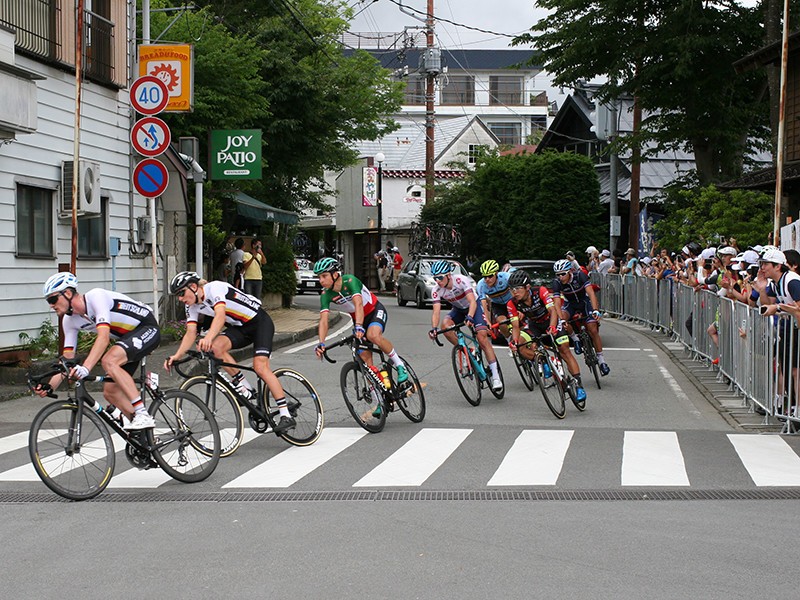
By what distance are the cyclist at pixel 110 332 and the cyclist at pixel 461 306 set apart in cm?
506

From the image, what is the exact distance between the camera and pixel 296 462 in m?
9.96

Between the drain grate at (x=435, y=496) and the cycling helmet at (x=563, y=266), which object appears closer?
the drain grate at (x=435, y=496)

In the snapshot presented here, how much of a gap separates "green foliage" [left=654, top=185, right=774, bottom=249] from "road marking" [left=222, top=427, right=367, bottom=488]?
16.5 m

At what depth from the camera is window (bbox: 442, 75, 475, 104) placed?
94500mm

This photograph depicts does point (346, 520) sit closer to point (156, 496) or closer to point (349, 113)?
point (156, 496)

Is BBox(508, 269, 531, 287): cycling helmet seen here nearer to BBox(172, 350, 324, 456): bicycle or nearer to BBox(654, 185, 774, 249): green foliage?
BBox(172, 350, 324, 456): bicycle

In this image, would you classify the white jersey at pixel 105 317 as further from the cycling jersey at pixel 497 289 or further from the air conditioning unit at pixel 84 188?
the air conditioning unit at pixel 84 188

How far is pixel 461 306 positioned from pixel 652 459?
13.9 feet

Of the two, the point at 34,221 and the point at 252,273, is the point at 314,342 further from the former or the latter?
the point at 34,221

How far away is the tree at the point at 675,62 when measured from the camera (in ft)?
102

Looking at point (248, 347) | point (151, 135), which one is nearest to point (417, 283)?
point (248, 347)

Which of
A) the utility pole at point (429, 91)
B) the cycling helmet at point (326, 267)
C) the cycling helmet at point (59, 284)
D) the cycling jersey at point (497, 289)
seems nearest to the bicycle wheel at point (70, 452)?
the cycling helmet at point (59, 284)

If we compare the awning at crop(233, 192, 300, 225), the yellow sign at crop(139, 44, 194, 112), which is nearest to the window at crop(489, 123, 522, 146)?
the awning at crop(233, 192, 300, 225)

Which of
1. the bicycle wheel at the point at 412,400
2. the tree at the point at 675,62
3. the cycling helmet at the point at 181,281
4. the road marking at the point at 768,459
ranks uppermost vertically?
the tree at the point at 675,62
